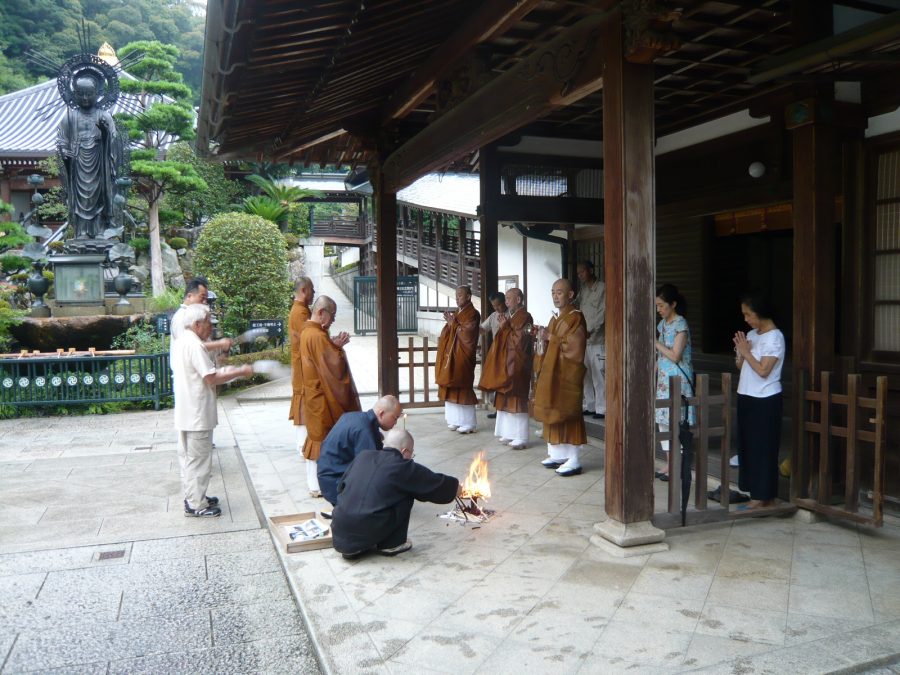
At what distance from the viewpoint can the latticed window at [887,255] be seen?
4.98 m

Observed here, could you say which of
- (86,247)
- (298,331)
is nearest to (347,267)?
(86,247)

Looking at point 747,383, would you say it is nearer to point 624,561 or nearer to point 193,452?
point 624,561

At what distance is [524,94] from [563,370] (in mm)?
2414

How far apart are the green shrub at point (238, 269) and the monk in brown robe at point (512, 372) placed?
391 inches

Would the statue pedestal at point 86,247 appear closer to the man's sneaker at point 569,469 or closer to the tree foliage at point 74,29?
the man's sneaker at point 569,469

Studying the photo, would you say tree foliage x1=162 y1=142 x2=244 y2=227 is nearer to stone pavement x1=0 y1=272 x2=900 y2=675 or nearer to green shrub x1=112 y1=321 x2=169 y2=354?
green shrub x1=112 y1=321 x2=169 y2=354

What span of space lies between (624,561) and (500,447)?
3.52 m

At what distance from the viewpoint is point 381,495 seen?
13.7ft

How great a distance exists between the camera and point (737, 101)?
22.6 feet

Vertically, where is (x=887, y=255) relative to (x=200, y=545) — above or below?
above

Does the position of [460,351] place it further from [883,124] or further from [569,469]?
[883,124]

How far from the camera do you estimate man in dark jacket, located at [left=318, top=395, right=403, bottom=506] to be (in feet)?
14.9

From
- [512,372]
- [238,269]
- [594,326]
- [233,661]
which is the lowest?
[233,661]

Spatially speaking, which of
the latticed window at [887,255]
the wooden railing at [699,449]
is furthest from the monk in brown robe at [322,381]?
the latticed window at [887,255]
